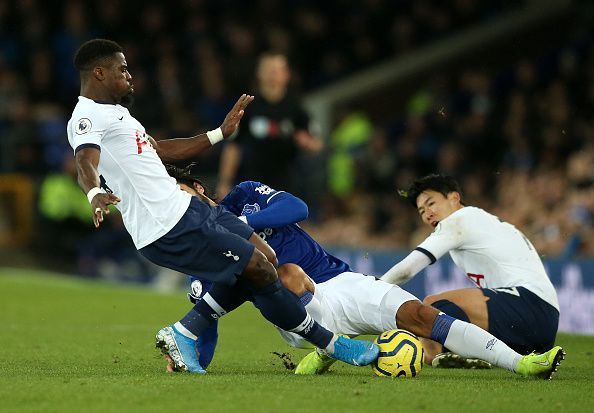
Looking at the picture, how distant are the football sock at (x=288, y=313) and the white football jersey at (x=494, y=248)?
1098 mm

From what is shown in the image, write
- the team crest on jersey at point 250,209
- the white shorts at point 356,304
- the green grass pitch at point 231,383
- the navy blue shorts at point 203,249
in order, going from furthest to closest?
the team crest on jersey at point 250,209 < the white shorts at point 356,304 < the navy blue shorts at point 203,249 < the green grass pitch at point 231,383

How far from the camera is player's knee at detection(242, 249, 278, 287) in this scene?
6105 millimetres

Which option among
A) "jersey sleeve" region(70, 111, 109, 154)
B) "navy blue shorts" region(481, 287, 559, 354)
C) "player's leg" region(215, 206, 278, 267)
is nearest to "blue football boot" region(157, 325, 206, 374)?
"player's leg" region(215, 206, 278, 267)

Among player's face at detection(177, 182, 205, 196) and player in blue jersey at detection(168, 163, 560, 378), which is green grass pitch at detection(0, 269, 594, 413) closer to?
player in blue jersey at detection(168, 163, 560, 378)

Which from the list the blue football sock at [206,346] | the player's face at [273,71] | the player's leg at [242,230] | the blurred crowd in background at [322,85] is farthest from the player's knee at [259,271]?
the blurred crowd in background at [322,85]

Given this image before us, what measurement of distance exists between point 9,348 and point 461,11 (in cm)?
1203

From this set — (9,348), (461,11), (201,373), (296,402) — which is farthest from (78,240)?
(296,402)

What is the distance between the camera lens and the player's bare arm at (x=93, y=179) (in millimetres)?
5641

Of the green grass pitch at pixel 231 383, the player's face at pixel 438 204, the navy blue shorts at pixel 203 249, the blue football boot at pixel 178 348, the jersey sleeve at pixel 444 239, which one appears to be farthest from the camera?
the player's face at pixel 438 204

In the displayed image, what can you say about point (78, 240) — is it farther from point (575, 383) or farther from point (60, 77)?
point (575, 383)

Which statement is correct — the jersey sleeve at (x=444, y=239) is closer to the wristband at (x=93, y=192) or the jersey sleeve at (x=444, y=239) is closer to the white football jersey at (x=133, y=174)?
the white football jersey at (x=133, y=174)

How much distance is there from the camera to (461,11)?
18484 mm

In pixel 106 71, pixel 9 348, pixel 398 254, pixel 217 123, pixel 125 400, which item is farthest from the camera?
pixel 217 123

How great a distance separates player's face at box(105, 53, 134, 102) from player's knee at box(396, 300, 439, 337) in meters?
1.86
